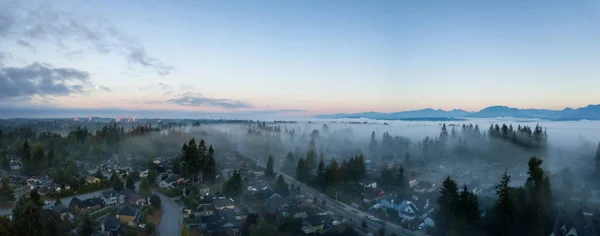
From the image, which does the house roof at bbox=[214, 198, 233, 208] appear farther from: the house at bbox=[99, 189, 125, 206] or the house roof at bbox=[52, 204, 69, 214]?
the house roof at bbox=[52, 204, 69, 214]

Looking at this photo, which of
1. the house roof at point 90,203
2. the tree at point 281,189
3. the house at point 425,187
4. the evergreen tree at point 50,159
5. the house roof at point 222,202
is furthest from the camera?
the evergreen tree at point 50,159

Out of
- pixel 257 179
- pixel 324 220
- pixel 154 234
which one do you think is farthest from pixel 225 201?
pixel 257 179

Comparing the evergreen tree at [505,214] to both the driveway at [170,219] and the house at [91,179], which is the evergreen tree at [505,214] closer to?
the driveway at [170,219]

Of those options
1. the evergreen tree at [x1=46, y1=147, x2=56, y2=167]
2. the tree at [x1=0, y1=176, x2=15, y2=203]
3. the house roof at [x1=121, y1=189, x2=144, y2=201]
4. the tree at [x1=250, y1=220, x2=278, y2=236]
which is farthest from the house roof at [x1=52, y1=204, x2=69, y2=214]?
the evergreen tree at [x1=46, y1=147, x2=56, y2=167]

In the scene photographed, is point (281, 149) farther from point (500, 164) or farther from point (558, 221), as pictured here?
point (558, 221)

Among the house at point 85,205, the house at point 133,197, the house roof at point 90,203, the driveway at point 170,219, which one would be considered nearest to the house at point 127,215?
the driveway at point 170,219
